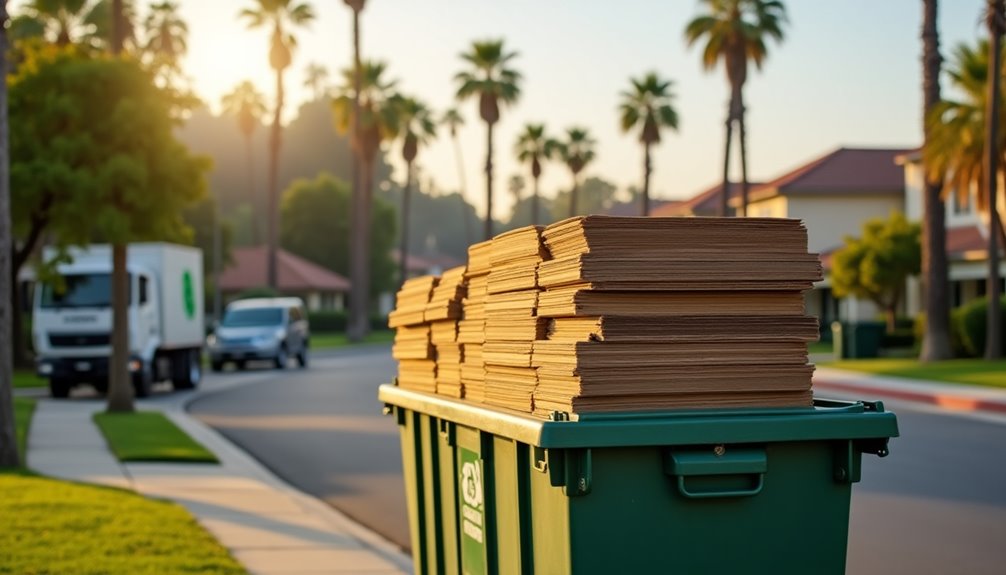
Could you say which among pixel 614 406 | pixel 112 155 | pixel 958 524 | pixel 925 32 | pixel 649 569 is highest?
pixel 925 32

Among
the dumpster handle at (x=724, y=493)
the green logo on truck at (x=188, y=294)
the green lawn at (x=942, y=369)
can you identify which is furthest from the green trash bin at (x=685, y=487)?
the green logo on truck at (x=188, y=294)

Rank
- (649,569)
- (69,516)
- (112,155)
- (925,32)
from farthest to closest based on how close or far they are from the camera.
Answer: (925,32)
(112,155)
(69,516)
(649,569)

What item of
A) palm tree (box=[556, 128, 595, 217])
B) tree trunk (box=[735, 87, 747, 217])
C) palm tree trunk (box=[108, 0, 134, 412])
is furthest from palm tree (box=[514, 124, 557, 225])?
palm tree trunk (box=[108, 0, 134, 412])

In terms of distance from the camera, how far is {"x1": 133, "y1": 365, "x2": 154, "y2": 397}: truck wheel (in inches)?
1182

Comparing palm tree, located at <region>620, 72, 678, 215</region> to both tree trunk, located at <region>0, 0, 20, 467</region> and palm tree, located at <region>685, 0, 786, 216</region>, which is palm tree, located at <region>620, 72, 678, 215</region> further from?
tree trunk, located at <region>0, 0, 20, 467</region>

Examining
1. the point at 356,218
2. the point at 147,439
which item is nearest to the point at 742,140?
the point at 356,218

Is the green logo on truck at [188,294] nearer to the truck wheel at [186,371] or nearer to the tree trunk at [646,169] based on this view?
the truck wheel at [186,371]

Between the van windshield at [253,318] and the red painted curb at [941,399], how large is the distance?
19.5 meters

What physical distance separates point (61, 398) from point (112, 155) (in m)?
7.13

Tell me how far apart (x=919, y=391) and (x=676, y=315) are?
23.0 m

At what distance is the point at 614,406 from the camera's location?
16.7 feet

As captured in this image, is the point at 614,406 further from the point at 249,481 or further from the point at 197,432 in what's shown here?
the point at 197,432

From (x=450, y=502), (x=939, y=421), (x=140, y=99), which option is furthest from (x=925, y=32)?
(x=450, y=502)

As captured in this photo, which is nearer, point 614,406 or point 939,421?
point 614,406
